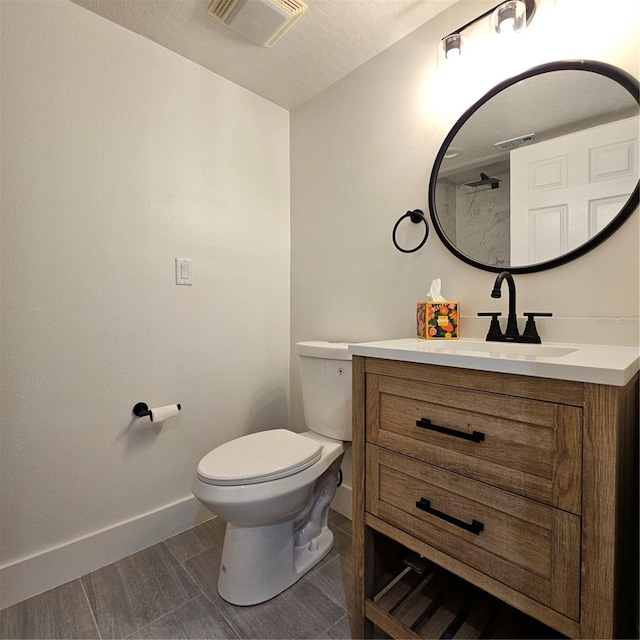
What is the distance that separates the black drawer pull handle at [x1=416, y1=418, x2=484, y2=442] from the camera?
784mm

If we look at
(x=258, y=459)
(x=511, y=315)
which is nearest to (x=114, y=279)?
(x=258, y=459)

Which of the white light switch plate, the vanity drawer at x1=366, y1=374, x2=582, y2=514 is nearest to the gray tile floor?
the vanity drawer at x1=366, y1=374, x2=582, y2=514

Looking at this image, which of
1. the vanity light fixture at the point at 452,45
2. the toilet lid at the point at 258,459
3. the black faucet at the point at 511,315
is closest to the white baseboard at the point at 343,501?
the toilet lid at the point at 258,459

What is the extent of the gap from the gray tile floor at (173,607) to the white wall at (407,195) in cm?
84

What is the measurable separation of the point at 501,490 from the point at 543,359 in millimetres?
294

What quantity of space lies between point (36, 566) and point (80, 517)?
18 cm

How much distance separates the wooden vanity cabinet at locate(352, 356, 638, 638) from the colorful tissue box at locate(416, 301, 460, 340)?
0.38 metres

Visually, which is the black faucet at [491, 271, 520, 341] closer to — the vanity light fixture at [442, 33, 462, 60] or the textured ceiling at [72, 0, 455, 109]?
the vanity light fixture at [442, 33, 462, 60]

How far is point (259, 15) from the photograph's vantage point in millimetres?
1325

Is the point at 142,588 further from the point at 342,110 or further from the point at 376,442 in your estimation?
the point at 342,110

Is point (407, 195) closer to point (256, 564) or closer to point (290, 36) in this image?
point (290, 36)

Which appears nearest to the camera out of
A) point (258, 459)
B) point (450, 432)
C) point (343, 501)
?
point (450, 432)

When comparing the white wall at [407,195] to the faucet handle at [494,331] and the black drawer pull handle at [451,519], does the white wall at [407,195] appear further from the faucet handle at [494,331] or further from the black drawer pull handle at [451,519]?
the black drawer pull handle at [451,519]

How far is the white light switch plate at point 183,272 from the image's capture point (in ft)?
5.28
